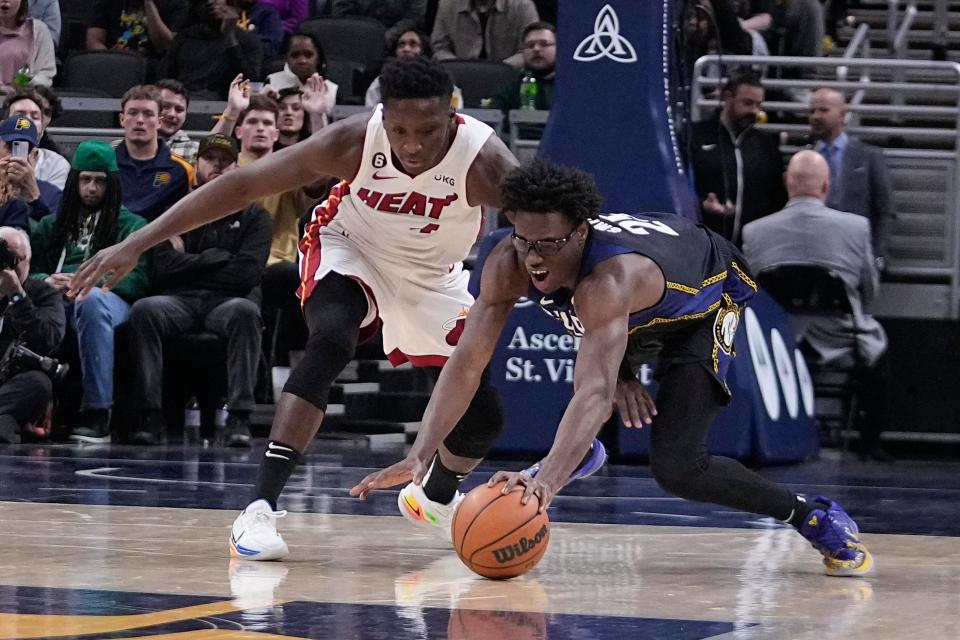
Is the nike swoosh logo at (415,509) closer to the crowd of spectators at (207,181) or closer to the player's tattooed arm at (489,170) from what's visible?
the player's tattooed arm at (489,170)

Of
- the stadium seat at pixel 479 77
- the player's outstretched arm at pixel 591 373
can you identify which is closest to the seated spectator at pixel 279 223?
the stadium seat at pixel 479 77

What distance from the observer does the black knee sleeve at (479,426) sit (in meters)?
5.93

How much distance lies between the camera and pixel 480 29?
507 inches

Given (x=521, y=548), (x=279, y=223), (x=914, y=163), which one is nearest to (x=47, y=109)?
(x=279, y=223)

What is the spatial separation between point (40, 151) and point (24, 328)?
1782mm

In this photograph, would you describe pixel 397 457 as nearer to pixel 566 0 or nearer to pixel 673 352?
pixel 566 0

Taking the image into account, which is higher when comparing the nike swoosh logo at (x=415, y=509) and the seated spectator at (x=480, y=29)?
the seated spectator at (x=480, y=29)

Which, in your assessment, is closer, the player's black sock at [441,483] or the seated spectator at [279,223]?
the player's black sock at [441,483]

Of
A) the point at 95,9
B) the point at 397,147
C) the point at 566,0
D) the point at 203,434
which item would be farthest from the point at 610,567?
the point at 95,9

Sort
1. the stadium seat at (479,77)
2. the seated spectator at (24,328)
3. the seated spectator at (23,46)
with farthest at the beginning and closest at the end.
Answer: the seated spectator at (23,46), the stadium seat at (479,77), the seated spectator at (24,328)

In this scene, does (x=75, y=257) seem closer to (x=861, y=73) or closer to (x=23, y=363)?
(x=23, y=363)

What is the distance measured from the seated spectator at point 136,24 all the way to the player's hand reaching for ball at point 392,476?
952cm

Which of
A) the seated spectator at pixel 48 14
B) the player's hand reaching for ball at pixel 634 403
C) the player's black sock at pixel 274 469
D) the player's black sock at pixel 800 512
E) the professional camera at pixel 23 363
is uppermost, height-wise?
the seated spectator at pixel 48 14

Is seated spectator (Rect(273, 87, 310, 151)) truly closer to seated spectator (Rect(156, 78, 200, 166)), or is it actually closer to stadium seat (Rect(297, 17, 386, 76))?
seated spectator (Rect(156, 78, 200, 166))
